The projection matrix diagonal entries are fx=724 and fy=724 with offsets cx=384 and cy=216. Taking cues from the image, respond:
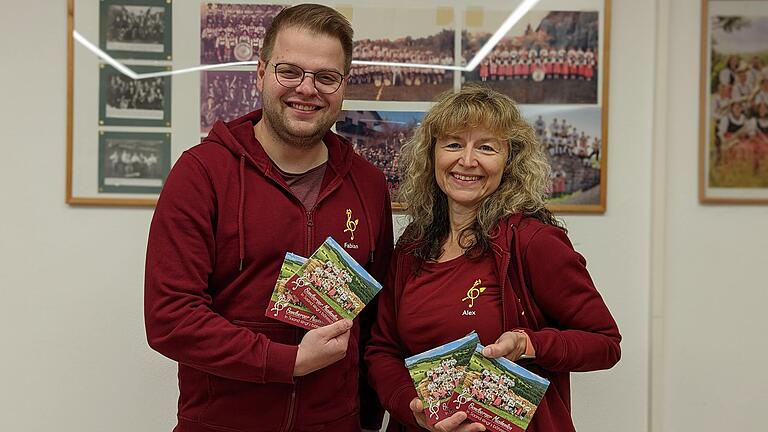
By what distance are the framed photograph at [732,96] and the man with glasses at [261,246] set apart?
1.27 meters

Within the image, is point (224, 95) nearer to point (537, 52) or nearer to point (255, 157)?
point (255, 157)

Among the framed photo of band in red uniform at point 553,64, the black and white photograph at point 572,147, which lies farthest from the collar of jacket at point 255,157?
the black and white photograph at point 572,147

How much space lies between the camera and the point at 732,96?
2395mm

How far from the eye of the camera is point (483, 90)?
1854 mm

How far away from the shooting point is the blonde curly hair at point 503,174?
5.86 feet

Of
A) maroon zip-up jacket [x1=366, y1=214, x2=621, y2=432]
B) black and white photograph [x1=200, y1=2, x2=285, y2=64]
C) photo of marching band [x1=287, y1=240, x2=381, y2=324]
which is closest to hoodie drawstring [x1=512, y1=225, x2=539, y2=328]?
maroon zip-up jacket [x1=366, y1=214, x2=621, y2=432]

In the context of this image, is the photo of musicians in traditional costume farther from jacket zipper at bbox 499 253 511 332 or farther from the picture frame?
jacket zipper at bbox 499 253 511 332

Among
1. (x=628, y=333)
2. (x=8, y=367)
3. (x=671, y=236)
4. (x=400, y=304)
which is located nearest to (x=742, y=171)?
(x=671, y=236)

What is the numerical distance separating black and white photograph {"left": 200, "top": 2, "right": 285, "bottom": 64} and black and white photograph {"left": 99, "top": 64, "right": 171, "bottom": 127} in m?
0.17

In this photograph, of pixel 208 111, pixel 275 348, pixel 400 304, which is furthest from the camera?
pixel 208 111

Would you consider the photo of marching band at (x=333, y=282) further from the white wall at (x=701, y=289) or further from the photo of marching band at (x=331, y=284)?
the white wall at (x=701, y=289)

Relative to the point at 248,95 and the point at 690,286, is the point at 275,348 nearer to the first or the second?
the point at 248,95

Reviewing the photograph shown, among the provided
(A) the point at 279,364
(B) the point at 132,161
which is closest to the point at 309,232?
(A) the point at 279,364

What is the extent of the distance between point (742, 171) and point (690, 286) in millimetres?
418
